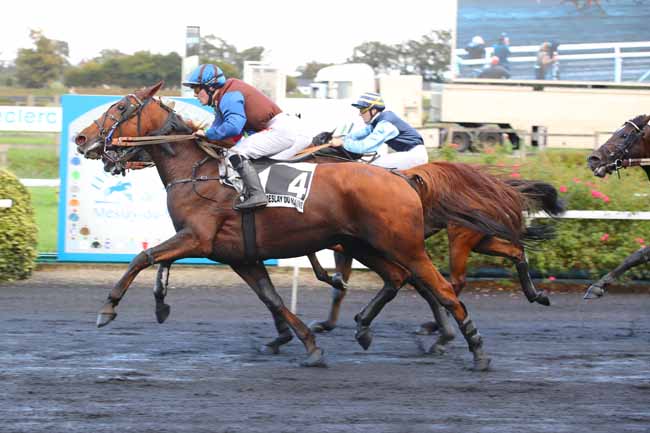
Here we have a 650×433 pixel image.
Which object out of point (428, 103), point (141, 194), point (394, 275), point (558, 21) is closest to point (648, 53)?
point (558, 21)

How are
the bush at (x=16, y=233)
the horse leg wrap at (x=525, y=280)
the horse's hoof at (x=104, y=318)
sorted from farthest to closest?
the bush at (x=16, y=233)
the horse leg wrap at (x=525, y=280)
the horse's hoof at (x=104, y=318)

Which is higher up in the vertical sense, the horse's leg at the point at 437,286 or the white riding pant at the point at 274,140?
the white riding pant at the point at 274,140

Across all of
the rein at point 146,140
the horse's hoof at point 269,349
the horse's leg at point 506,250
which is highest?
the rein at point 146,140

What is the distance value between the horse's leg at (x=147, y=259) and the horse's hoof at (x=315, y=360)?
1031mm

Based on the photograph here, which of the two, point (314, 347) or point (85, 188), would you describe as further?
point (85, 188)

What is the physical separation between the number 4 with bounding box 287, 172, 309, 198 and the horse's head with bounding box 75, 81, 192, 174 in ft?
3.03

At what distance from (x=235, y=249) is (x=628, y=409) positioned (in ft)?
9.00

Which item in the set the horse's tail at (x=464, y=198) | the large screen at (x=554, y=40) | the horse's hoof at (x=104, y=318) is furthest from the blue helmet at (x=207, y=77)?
the large screen at (x=554, y=40)

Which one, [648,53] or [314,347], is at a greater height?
[648,53]

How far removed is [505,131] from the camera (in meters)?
21.0

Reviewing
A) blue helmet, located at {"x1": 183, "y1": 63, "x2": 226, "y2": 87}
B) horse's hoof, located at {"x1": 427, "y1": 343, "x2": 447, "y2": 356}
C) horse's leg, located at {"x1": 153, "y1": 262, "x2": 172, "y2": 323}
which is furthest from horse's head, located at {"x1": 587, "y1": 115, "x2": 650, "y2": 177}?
horse's leg, located at {"x1": 153, "y1": 262, "x2": 172, "y2": 323}

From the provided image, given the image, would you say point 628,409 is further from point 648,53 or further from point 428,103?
point 648,53

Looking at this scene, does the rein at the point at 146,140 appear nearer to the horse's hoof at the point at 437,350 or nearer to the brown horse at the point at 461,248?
the brown horse at the point at 461,248

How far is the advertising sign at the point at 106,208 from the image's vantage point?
10266 millimetres
